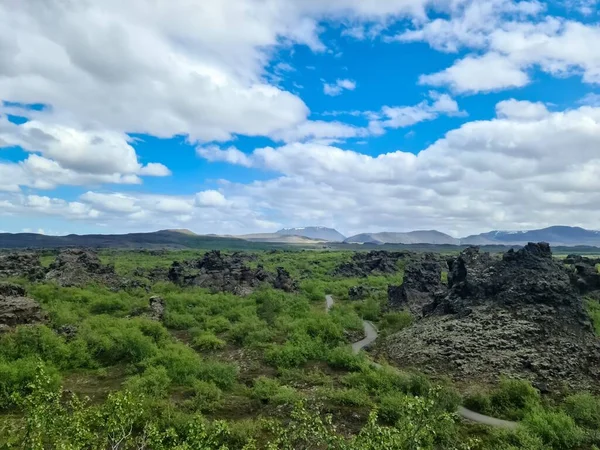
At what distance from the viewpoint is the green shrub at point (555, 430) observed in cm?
2578

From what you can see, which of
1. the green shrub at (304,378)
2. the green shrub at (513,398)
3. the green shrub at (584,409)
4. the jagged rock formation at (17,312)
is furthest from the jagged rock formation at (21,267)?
the green shrub at (584,409)

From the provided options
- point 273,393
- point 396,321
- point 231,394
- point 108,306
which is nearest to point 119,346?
point 231,394

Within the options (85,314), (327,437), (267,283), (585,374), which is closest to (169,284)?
(267,283)

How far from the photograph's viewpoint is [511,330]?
143 feet

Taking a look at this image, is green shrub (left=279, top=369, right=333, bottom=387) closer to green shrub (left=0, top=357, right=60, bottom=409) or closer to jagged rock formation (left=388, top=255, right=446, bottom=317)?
green shrub (left=0, top=357, right=60, bottom=409)

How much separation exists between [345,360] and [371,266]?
91.3 metres

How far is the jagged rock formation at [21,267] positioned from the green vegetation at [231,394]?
51.8ft

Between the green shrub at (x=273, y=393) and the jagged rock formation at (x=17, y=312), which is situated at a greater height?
the jagged rock formation at (x=17, y=312)

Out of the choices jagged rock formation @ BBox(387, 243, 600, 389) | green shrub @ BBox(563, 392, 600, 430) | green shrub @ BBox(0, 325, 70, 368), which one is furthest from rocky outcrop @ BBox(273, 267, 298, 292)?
green shrub @ BBox(563, 392, 600, 430)

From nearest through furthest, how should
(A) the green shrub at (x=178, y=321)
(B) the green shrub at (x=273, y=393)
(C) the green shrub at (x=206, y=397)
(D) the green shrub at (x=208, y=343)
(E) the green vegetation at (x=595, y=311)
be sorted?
(C) the green shrub at (x=206, y=397) < (B) the green shrub at (x=273, y=393) < (D) the green shrub at (x=208, y=343) < (E) the green vegetation at (x=595, y=311) < (A) the green shrub at (x=178, y=321)

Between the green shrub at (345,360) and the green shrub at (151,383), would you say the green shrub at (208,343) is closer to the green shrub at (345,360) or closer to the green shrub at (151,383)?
the green shrub at (151,383)

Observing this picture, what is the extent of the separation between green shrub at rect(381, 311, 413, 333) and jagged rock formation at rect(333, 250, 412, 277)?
57.7 m

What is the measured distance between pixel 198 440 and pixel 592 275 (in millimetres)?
73651

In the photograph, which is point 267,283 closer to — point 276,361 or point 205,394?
point 276,361
